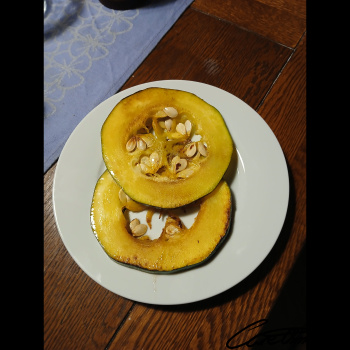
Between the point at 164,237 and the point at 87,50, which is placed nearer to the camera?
the point at 164,237

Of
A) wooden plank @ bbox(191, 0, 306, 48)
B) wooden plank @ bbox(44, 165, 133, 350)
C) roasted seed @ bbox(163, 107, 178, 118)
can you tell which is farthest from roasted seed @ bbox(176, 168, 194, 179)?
wooden plank @ bbox(191, 0, 306, 48)

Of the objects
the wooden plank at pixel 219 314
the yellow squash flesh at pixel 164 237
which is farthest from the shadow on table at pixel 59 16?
the wooden plank at pixel 219 314

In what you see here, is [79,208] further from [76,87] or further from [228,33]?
[228,33]

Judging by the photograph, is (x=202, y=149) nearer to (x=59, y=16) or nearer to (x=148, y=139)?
(x=148, y=139)

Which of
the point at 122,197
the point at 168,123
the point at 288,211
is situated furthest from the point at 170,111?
the point at 288,211

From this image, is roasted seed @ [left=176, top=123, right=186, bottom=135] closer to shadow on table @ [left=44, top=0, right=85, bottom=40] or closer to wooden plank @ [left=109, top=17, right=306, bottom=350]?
wooden plank @ [left=109, top=17, right=306, bottom=350]
